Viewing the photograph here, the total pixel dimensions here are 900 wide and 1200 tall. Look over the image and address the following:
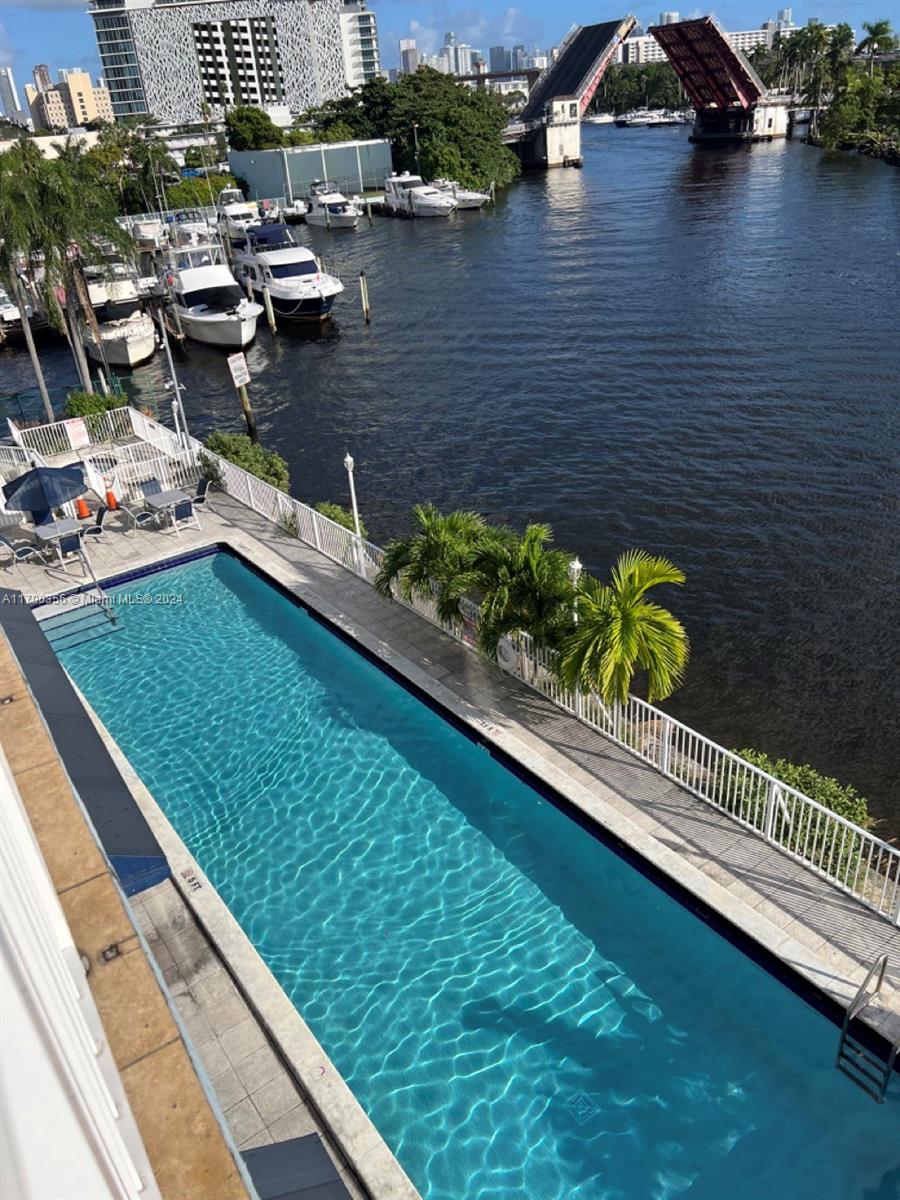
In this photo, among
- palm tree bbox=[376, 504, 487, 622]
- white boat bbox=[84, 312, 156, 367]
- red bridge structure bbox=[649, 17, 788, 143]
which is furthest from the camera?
red bridge structure bbox=[649, 17, 788, 143]

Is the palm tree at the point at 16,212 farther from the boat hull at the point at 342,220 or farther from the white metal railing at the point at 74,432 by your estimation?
the boat hull at the point at 342,220

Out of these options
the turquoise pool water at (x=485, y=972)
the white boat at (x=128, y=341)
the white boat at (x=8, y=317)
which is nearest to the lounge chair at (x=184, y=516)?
the turquoise pool water at (x=485, y=972)

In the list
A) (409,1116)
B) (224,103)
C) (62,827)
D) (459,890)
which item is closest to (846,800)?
(459,890)

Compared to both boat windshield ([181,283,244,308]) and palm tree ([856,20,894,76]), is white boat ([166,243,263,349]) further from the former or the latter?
palm tree ([856,20,894,76])

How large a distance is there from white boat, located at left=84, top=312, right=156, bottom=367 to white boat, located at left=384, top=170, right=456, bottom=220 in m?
38.4

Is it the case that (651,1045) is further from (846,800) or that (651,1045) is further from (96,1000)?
(96,1000)

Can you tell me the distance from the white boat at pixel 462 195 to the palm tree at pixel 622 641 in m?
68.8

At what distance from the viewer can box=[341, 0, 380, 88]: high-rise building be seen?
163m

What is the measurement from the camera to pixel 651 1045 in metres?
8.79

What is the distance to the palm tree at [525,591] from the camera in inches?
483

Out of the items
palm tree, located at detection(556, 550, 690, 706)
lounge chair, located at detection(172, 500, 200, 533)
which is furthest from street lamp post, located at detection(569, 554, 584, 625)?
lounge chair, located at detection(172, 500, 200, 533)

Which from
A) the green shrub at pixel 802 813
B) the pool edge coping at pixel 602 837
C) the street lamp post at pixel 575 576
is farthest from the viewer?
the street lamp post at pixel 575 576

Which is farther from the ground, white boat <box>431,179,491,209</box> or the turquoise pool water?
white boat <box>431,179,491,209</box>

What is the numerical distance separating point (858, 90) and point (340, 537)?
101486 mm
